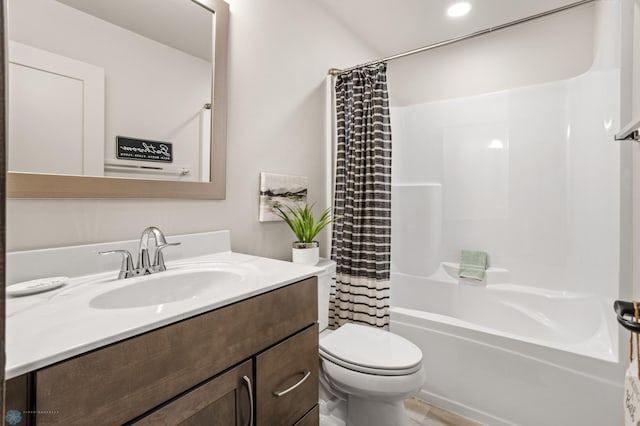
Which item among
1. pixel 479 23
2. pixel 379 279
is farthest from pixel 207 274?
pixel 479 23

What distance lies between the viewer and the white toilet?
120cm

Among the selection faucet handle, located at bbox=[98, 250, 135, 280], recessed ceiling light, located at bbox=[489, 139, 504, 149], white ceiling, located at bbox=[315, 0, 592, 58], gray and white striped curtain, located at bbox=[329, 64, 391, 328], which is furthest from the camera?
recessed ceiling light, located at bbox=[489, 139, 504, 149]

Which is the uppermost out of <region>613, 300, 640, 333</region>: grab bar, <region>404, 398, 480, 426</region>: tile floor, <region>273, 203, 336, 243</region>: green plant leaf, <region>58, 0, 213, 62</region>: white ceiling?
<region>58, 0, 213, 62</region>: white ceiling

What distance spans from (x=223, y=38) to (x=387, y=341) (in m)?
1.57

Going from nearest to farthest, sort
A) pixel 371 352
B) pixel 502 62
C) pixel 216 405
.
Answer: pixel 216 405
pixel 371 352
pixel 502 62

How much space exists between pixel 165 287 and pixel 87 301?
0.84 feet

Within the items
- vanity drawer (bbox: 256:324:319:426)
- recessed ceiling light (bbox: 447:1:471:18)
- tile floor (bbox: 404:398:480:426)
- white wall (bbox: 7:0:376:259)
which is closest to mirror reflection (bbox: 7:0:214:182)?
white wall (bbox: 7:0:376:259)

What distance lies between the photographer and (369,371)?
122cm

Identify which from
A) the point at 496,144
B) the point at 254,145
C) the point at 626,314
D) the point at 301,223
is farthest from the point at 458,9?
the point at 626,314

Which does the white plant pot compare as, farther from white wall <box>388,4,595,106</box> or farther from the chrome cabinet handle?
white wall <box>388,4,595,106</box>

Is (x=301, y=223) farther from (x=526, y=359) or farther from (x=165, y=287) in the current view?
(x=526, y=359)

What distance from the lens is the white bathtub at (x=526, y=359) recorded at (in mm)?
1288

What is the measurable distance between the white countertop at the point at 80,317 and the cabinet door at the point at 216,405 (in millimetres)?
174

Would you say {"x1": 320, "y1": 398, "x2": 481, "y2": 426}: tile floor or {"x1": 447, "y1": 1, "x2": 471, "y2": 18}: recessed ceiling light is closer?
{"x1": 320, "y1": 398, "x2": 481, "y2": 426}: tile floor
